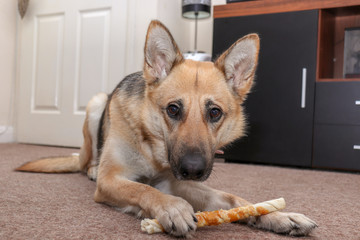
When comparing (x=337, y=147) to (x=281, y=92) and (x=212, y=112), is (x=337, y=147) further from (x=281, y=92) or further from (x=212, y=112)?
(x=212, y=112)

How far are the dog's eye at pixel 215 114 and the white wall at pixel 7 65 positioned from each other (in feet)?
10.8

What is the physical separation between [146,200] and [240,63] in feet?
2.17

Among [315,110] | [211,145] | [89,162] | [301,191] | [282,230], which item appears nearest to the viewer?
[282,230]

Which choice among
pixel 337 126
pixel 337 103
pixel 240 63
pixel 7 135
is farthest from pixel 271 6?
pixel 7 135

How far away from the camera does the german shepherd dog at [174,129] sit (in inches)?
42.8

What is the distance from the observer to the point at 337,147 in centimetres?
274

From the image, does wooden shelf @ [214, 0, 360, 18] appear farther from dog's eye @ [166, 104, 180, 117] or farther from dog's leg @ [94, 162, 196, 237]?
dog's leg @ [94, 162, 196, 237]

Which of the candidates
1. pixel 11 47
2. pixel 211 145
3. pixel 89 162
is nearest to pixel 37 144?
pixel 11 47

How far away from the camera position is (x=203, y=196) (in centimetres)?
131

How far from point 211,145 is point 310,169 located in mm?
1939

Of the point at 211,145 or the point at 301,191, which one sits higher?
the point at 211,145

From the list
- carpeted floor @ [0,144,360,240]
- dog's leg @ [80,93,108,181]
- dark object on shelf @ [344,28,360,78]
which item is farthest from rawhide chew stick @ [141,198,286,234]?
dark object on shelf @ [344,28,360,78]

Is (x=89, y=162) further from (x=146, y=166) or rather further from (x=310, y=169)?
(x=310, y=169)

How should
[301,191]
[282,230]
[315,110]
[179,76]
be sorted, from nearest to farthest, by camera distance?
[282,230] → [179,76] → [301,191] → [315,110]
